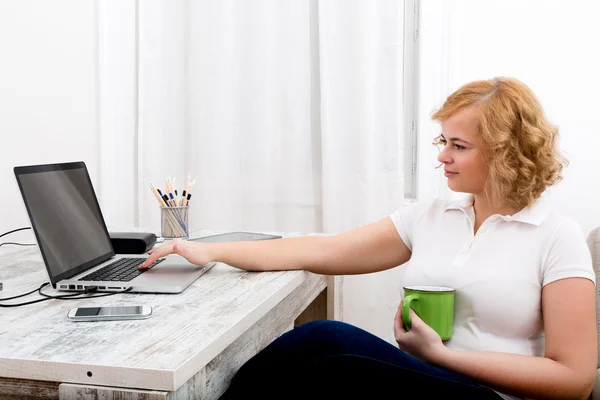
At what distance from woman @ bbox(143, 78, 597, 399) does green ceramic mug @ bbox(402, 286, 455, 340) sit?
3 cm

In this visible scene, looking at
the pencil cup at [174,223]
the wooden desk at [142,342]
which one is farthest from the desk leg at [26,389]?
the pencil cup at [174,223]

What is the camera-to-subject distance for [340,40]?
2.29 meters

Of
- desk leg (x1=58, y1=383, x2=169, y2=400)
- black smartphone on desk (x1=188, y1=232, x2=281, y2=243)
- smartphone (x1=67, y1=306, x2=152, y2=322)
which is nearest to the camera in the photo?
desk leg (x1=58, y1=383, x2=169, y2=400)

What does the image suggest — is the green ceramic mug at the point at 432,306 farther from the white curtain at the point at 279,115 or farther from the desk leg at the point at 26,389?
the white curtain at the point at 279,115

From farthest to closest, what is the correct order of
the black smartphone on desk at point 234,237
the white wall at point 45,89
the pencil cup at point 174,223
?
the white wall at point 45,89, the pencil cup at point 174,223, the black smartphone on desk at point 234,237

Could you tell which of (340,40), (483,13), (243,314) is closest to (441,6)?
(483,13)

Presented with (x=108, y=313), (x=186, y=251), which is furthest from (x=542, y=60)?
(x=108, y=313)

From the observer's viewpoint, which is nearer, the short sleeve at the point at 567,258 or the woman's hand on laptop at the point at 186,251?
the short sleeve at the point at 567,258

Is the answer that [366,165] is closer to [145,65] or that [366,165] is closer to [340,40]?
[340,40]

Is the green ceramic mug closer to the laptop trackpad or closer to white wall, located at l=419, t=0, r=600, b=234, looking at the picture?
the laptop trackpad

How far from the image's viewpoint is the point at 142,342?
88 centimetres

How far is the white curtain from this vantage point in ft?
7.41

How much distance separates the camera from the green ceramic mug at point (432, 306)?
3.90ft

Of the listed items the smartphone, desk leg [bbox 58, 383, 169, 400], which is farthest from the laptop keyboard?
desk leg [bbox 58, 383, 169, 400]
